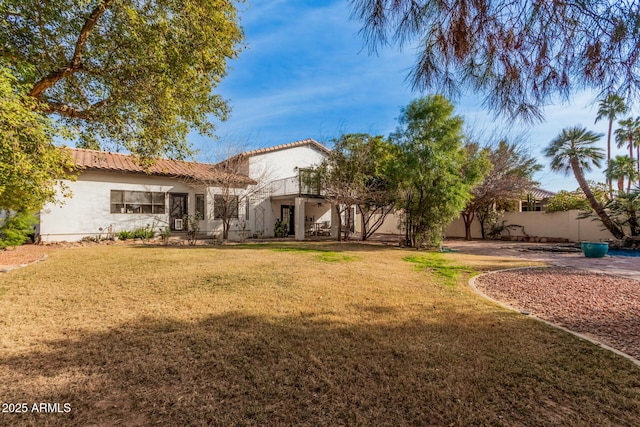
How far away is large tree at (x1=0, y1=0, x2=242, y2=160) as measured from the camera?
662 cm

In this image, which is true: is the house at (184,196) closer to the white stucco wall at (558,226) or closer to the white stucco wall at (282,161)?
the white stucco wall at (282,161)

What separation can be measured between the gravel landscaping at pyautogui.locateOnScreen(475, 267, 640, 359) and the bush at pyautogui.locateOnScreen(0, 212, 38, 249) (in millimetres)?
15744

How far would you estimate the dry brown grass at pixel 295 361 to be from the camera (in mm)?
2547

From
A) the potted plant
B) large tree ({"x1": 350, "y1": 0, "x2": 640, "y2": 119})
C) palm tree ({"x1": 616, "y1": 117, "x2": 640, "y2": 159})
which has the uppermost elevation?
palm tree ({"x1": 616, "y1": 117, "x2": 640, "y2": 159})

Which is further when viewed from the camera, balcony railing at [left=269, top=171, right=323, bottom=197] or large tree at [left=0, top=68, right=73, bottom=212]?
balcony railing at [left=269, top=171, right=323, bottom=197]

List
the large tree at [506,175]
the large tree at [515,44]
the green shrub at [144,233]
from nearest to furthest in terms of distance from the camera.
Result: the large tree at [515,44] → the green shrub at [144,233] → the large tree at [506,175]

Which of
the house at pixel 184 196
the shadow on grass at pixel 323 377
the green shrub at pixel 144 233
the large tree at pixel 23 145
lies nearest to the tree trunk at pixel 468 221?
the house at pixel 184 196

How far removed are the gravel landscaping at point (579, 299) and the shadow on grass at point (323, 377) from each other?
2.58 feet

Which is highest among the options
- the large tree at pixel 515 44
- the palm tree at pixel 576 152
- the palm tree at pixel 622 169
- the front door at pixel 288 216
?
the palm tree at pixel 576 152

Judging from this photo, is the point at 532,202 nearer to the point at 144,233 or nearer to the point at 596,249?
the point at 596,249

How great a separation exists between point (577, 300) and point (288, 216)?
57.1 feet

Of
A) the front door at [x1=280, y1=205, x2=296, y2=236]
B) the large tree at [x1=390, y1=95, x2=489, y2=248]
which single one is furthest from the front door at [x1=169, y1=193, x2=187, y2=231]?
the large tree at [x1=390, y1=95, x2=489, y2=248]

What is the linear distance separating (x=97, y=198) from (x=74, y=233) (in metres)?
1.93

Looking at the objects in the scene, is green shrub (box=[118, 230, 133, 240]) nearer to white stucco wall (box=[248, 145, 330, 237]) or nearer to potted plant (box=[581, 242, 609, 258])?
white stucco wall (box=[248, 145, 330, 237])
